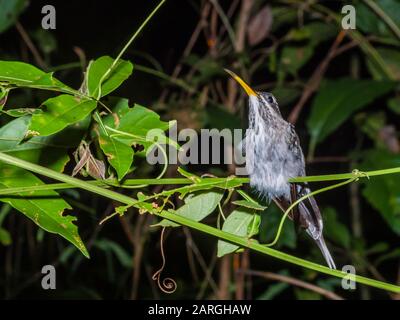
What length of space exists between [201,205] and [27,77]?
597 millimetres

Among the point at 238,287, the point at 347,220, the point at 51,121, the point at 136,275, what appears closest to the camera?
the point at 51,121

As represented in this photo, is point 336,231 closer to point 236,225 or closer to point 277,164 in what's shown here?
point 277,164

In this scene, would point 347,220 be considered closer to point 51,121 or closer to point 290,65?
point 290,65

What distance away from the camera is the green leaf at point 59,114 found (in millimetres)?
1259

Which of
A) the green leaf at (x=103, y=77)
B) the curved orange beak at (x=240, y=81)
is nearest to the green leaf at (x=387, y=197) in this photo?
the curved orange beak at (x=240, y=81)

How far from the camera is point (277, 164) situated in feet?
8.14

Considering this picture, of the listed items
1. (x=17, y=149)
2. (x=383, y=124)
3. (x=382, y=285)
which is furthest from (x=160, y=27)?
(x=382, y=285)

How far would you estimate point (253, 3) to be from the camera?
384 cm

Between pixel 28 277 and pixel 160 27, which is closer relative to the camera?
pixel 28 277

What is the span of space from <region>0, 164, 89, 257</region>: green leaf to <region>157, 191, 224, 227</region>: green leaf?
298mm

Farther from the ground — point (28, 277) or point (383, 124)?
point (383, 124)

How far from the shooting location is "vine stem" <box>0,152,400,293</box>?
1.28 m

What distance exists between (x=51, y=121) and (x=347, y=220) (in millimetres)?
4519

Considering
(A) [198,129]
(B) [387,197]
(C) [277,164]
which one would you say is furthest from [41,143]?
(A) [198,129]
